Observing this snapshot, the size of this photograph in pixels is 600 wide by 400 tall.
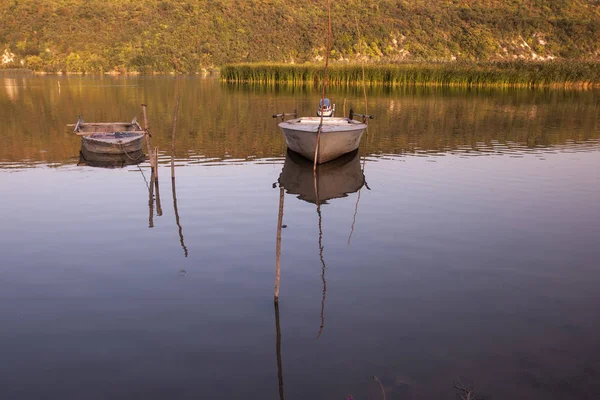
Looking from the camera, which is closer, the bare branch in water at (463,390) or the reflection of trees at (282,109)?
the bare branch in water at (463,390)

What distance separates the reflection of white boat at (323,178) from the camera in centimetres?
1511

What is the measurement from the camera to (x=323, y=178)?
1695 centimetres

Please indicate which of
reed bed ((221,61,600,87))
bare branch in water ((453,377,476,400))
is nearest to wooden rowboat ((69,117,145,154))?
bare branch in water ((453,377,476,400))

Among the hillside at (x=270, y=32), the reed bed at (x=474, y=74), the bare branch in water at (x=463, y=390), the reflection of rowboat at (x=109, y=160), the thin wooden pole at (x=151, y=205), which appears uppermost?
the hillside at (x=270, y=32)

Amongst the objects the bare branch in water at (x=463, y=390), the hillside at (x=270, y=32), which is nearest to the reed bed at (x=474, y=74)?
the bare branch in water at (x=463, y=390)

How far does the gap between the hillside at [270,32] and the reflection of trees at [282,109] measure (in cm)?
7488

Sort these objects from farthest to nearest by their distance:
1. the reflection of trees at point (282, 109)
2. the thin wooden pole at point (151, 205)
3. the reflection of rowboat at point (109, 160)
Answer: the reflection of trees at point (282, 109) → the reflection of rowboat at point (109, 160) → the thin wooden pole at point (151, 205)

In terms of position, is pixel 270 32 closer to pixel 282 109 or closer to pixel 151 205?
pixel 282 109

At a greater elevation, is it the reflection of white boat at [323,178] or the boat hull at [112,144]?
the boat hull at [112,144]

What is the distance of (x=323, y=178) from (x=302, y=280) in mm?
8246

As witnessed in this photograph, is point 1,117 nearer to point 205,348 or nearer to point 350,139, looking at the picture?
point 350,139

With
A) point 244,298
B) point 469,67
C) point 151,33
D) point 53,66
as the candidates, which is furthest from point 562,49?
point 244,298

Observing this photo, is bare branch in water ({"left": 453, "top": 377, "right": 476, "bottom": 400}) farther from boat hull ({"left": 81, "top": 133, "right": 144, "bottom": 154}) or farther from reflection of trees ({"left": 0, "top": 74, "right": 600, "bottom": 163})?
reflection of trees ({"left": 0, "top": 74, "right": 600, "bottom": 163})

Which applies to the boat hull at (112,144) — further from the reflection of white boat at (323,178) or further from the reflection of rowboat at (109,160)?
the reflection of white boat at (323,178)
